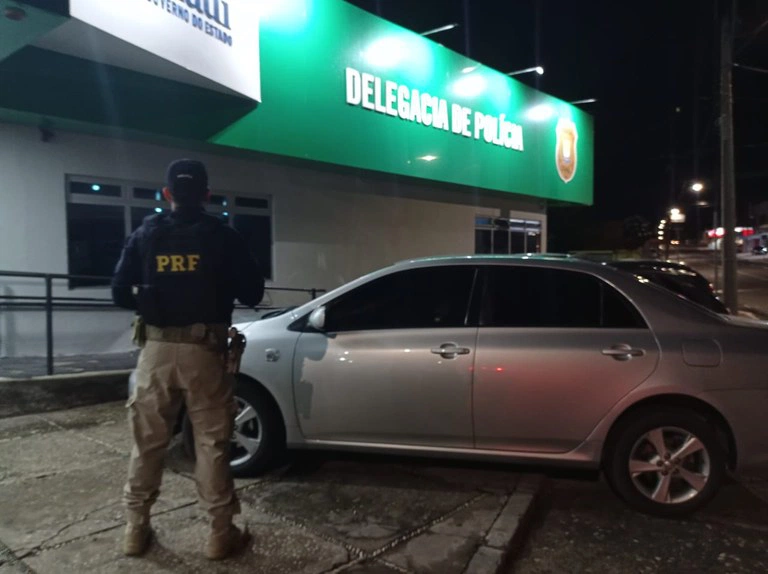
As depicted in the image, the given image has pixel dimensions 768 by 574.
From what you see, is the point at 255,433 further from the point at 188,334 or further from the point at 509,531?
the point at 509,531

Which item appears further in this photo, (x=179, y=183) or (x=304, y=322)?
(x=304, y=322)

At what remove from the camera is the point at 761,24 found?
39.1 feet

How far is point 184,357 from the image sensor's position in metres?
3.19

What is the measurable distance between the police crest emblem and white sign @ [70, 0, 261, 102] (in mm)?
11379

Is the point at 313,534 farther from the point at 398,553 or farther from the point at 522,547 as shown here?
the point at 522,547

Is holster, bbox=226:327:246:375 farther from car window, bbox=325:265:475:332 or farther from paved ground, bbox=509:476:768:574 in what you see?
paved ground, bbox=509:476:768:574

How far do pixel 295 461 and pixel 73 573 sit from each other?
185cm

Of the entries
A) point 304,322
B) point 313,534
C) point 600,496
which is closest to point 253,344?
point 304,322

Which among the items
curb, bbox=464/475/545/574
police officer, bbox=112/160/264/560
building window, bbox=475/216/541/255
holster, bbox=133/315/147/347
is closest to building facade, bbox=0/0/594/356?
building window, bbox=475/216/541/255

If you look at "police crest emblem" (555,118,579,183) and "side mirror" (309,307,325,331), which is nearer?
"side mirror" (309,307,325,331)

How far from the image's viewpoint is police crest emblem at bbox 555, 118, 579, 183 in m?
17.8

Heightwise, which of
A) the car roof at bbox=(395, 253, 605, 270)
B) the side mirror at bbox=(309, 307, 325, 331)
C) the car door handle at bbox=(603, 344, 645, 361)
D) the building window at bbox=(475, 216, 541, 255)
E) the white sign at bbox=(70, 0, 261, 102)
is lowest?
the car door handle at bbox=(603, 344, 645, 361)

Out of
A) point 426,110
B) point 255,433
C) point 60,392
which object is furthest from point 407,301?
point 426,110

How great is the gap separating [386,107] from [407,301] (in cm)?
754
